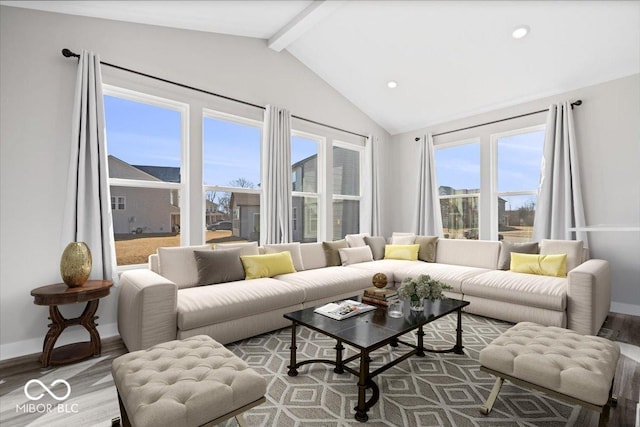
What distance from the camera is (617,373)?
2.24 meters

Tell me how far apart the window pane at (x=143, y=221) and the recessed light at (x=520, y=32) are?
4.09 meters

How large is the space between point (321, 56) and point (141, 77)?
236 centimetres

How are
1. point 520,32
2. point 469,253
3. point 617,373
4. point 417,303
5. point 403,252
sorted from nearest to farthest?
point 617,373 < point 417,303 < point 520,32 < point 469,253 < point 403,252

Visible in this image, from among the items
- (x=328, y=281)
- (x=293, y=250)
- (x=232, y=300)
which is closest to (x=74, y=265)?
(x=232, y=300)

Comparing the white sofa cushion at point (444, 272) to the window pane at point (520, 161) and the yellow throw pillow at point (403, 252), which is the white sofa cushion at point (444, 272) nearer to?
the yellow throw pillow at point (403, 252)

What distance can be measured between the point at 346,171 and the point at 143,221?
3.28 metres

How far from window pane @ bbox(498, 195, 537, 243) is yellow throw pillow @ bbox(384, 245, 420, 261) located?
4.41ft

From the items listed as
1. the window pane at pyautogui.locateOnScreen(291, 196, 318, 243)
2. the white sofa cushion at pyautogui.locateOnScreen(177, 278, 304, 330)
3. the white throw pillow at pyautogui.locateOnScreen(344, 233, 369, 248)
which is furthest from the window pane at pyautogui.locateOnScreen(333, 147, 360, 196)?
the white sofa cushion at pyautogui.locateOnScreen(177, 278, 304, 330)

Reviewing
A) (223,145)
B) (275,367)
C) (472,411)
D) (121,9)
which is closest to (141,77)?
(121,9)

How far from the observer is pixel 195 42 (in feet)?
11.9

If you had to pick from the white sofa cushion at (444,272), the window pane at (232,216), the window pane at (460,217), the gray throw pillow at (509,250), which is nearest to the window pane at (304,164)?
the window pane at (232,216)

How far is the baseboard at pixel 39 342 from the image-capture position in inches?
100

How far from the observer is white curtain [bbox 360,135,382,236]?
5.58m

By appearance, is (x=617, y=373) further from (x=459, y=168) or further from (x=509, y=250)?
(x=459, y=168)
